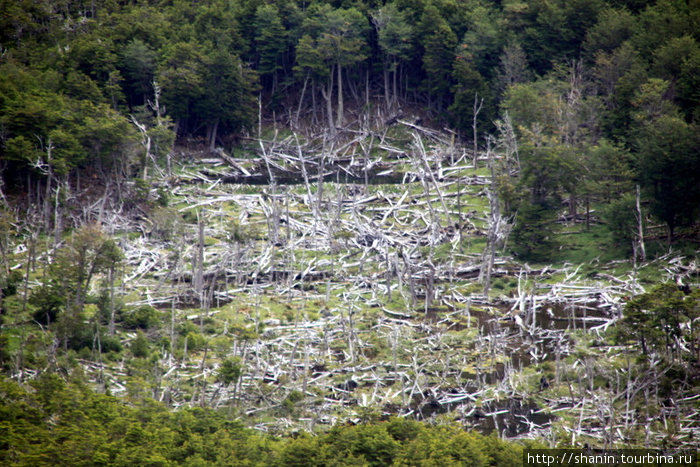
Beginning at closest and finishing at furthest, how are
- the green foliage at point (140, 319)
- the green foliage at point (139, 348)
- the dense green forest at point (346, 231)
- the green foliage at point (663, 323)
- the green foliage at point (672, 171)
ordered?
the dense green forest at point (346, 231), the green foliage at point (663, 323), the green foliage at point (139, 348), the green foliage at point (140, 319), the green foliage at point (672, 171)

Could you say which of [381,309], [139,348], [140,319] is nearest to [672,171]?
[381,309]

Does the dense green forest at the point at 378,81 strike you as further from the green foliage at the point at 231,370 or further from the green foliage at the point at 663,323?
the green foliage at the point at 231,370

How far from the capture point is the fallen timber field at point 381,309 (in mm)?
34000

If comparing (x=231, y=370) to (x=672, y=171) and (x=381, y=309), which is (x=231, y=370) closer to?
(x=381, y=309)

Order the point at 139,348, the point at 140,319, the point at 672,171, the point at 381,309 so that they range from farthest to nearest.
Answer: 1. the point at 672,171
2. the point at 381,309
3. the point at 140,319
4. the point at 139,348

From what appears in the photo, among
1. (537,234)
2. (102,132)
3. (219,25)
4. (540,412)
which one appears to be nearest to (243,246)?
(102,132)

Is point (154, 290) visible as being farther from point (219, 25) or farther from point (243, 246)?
point (219, 25)

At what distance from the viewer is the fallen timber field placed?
34.0 m

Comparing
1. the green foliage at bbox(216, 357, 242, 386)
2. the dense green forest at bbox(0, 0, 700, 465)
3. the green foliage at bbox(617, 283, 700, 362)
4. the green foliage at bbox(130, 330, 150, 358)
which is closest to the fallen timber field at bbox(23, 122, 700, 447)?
the dense green forest at bbox(0, 0, 700, 465)

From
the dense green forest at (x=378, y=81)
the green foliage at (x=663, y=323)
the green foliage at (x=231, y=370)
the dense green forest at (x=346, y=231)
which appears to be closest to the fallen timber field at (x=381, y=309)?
the dense green forest at (x=346, y=231)

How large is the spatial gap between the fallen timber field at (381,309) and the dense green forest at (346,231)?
0.18m

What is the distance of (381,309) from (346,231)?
9598mm

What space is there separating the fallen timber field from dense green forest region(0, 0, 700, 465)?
0.18 metres

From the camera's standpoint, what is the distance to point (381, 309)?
44094 mm
